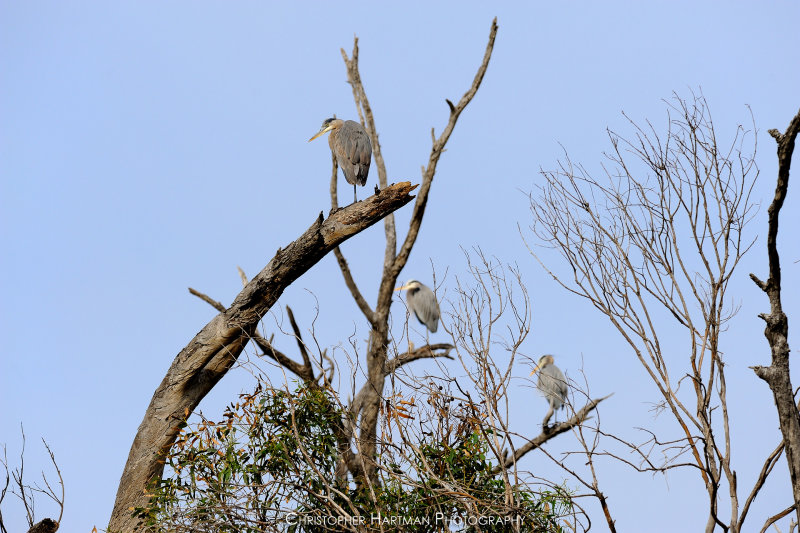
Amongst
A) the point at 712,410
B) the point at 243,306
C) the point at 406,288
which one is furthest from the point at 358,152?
the point at 406,288

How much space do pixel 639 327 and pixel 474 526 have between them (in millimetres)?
1773

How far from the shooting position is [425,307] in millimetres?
14617

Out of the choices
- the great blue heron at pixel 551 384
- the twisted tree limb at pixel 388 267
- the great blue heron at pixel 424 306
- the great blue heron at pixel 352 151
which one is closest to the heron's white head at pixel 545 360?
the great blue heron at pixel 551 384

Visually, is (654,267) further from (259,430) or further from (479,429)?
(259,430)

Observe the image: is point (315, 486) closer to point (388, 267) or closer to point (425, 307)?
point (388, 267)

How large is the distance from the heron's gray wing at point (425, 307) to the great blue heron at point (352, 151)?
18.7ft

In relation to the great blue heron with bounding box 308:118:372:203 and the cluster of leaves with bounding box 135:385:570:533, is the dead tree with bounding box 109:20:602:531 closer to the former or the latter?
the cluster of leaves with bounding box 135:385:570:533

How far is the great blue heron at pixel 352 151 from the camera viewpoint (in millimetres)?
8703

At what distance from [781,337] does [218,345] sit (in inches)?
159

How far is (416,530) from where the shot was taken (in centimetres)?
553

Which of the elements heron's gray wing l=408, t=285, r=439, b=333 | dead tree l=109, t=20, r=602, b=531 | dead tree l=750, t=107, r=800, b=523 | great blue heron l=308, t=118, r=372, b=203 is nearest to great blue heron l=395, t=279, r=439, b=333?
heron's gray wing l=408, t=285, r=439, b=333

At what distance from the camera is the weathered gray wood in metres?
6.16

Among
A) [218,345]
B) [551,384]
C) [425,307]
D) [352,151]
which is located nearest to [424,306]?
[425,307]

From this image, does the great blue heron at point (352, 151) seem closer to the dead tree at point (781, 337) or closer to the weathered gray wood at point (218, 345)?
the weathered gray wood at point (218, 345)
